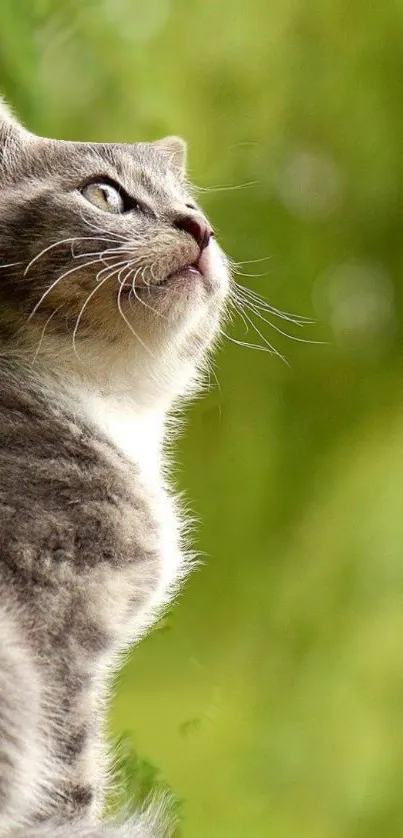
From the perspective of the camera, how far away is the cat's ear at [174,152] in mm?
1056

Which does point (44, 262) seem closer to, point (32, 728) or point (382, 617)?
point (32, 728)

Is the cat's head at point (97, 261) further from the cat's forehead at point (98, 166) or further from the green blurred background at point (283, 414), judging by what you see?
the green blurred background at point (283, 414)

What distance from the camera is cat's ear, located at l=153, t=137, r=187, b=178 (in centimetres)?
106

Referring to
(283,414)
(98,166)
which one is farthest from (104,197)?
(283,414)

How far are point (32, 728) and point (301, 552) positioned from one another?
0.81m

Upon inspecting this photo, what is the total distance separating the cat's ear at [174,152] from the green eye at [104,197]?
0.16 meters

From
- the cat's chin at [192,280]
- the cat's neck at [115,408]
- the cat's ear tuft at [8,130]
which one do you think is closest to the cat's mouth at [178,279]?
the cat's chin at [192,280]

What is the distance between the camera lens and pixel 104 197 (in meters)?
0.90

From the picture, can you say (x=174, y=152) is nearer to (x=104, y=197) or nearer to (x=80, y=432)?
(x=104, y=197)

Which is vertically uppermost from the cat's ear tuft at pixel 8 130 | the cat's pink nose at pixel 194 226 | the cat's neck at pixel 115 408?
the cat's ear tuft at pixel 8 130

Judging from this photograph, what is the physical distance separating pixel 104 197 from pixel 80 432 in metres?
0.24

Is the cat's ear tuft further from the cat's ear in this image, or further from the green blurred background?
the green blurred background

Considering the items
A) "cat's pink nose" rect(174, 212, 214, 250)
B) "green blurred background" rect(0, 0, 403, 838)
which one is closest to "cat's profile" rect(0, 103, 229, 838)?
"cat's pink nose" rect(174, 212, 214, 250)

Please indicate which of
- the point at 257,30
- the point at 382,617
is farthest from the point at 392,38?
the point at 382,617
